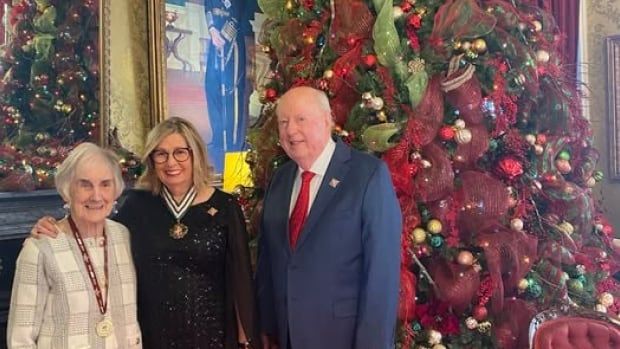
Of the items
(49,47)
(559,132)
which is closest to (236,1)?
(49,47)

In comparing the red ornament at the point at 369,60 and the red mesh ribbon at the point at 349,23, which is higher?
the red mesh ribbon at the point at 349,23

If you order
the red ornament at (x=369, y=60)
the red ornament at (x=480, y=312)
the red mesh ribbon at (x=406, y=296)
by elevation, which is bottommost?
the red ornament at (x=480, y=312)

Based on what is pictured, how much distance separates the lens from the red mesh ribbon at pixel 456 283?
8.25ft

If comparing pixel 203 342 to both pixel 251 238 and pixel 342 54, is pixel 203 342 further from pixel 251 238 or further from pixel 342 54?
pixel 342 54

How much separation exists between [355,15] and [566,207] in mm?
1324

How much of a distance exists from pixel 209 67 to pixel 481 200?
2164 mm

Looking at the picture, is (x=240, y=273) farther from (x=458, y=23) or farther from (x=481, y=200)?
(x=458, y=23)

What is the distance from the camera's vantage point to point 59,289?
72.7 inches

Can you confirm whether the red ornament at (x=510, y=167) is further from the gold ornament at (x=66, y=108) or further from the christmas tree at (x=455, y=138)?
the gold ornament at (x=66, y=108)

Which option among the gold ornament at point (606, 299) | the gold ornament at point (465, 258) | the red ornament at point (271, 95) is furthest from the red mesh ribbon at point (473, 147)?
the gold ornament at point (606, 299)

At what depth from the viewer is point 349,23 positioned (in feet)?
8.45

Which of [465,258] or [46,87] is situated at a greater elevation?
[46,87]

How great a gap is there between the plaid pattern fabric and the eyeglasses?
357 millimetres

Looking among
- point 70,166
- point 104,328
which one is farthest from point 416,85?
point 104,328
